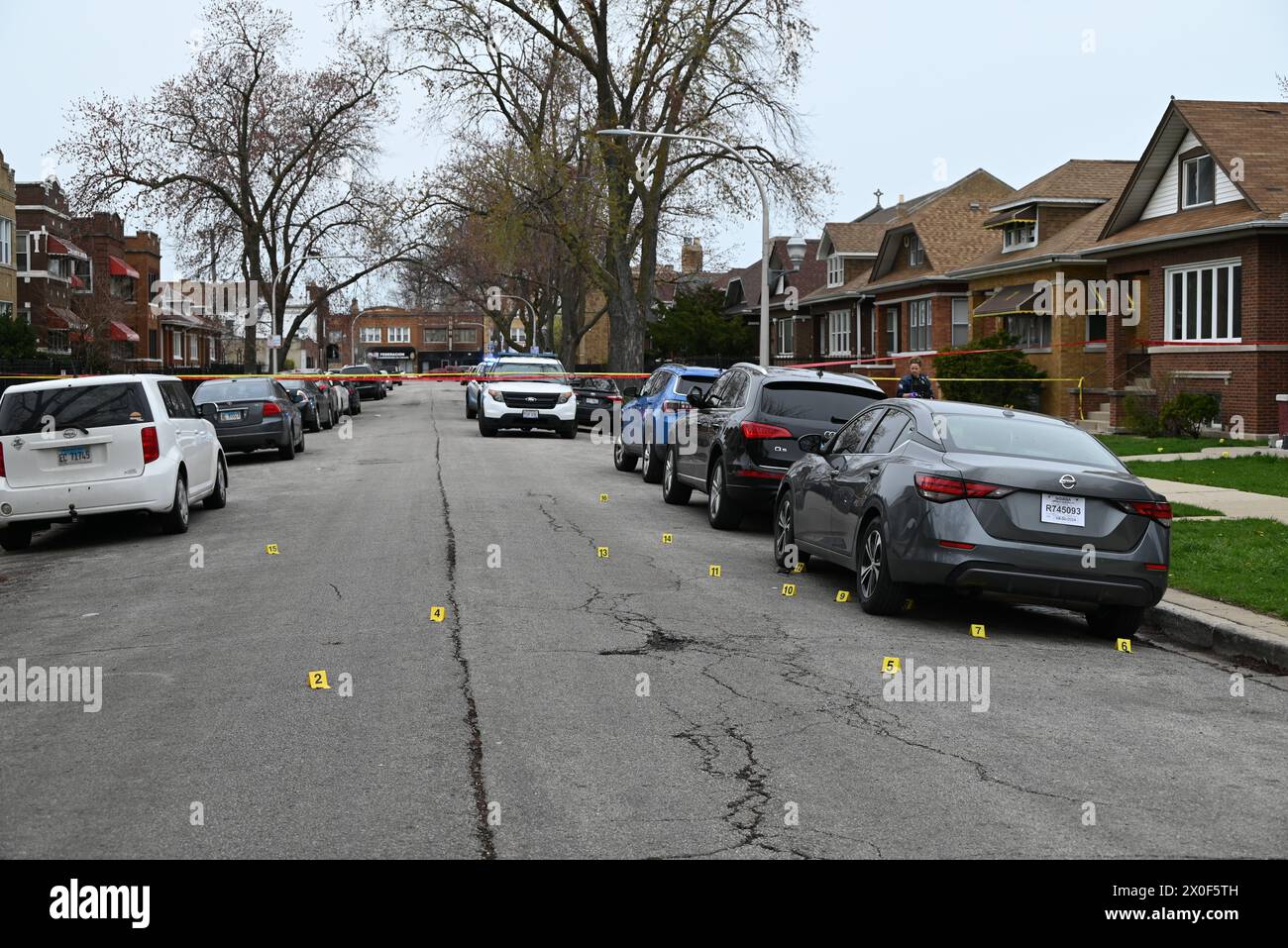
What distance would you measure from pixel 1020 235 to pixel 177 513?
3326cm

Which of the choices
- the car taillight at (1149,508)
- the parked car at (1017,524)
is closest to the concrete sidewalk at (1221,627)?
the parked car at (1017,524)

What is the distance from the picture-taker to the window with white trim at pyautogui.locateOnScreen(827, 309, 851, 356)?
5841 centimetres

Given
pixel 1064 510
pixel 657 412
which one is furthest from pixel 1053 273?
pixel 1064 510

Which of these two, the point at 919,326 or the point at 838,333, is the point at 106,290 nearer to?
the point at 838,333

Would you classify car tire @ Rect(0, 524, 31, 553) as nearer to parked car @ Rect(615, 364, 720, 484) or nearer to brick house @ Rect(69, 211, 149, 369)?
parked car @ Rect(615, 364, 720, 484)

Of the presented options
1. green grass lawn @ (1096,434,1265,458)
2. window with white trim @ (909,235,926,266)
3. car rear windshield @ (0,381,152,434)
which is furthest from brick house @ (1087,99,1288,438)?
car rear windshield @ (0,381,152,434)

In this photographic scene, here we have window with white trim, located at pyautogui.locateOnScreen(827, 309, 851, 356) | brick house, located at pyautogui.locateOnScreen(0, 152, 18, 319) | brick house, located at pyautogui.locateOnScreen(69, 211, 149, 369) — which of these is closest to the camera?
brick house, located at pyautogui.locateOnScreen(0, 152, 18, 319)

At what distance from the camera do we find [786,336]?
219 ft

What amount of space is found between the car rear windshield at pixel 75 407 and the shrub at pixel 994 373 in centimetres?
2448

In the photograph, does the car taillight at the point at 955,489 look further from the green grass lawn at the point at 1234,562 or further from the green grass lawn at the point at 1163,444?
the green grass lawn at the point at 1163,444

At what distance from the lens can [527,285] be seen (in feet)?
259

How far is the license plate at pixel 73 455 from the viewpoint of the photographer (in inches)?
559

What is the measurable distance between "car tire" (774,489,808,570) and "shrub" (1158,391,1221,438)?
17.9 m
